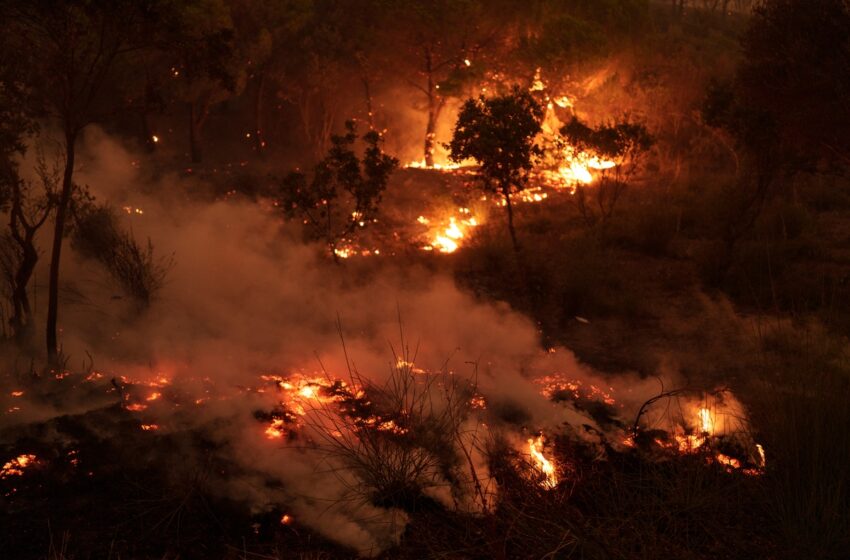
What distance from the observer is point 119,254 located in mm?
8789

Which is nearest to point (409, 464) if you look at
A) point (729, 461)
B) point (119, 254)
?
point (729, 461)

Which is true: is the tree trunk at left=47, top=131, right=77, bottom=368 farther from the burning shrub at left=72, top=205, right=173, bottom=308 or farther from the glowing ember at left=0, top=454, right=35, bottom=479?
the burning shrub at left=72, top=205, right=173, bottom=308

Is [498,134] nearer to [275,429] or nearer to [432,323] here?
[432,323]

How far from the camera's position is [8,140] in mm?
6539

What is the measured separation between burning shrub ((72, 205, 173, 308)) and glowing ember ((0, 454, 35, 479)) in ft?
12.7

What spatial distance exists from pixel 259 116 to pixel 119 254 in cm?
1260

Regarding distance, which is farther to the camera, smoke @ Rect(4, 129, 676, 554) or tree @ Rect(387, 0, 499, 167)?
tree @ Rect(387, 0, 499, 167)

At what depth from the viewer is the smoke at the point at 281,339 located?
4.58 m

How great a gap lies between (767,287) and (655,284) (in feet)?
4.84

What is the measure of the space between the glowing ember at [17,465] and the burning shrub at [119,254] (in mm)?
3882

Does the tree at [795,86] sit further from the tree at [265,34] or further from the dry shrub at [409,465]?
the tree at [265,34]

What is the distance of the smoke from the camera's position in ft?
15.0

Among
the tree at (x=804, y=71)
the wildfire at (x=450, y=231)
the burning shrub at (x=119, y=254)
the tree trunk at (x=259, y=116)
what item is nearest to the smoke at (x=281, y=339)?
the burning shrub at (x=119, y=254)

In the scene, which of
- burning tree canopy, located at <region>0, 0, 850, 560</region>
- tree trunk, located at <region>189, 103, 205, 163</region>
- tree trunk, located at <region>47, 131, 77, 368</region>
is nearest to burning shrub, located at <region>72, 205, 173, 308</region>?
burning tree canopy, located at <region>0, 0, 850, 560</region>
